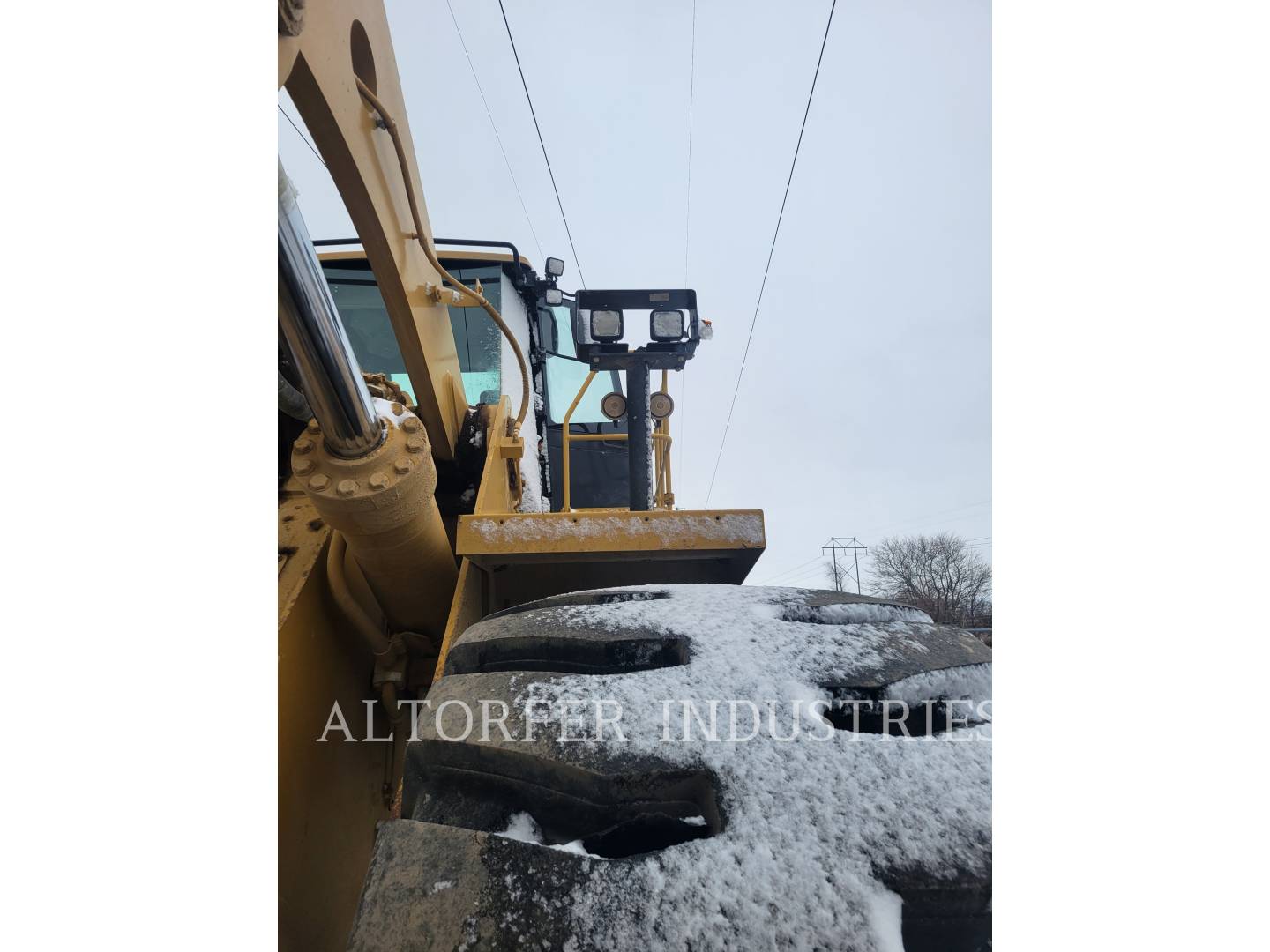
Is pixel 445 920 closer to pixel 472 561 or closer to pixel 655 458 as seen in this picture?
pixel 472 561

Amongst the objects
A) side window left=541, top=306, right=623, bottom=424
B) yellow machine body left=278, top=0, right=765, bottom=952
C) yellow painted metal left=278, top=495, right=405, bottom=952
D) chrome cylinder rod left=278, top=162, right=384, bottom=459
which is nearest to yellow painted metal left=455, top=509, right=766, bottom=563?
yellow machine body left=278, top=0, right=765, bottom=952

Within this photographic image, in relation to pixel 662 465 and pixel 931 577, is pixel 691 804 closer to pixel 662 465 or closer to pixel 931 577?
pixel 662 465

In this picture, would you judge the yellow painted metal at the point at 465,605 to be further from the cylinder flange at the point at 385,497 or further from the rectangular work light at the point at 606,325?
the rectangular work light at the point at 606,325

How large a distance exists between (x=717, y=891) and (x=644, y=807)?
133mm

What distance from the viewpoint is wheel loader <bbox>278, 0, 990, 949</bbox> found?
2.20 feet

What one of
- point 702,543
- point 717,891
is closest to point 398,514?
point 702,543

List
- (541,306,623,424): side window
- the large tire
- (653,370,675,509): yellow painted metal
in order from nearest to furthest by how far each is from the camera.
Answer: the large tire, (653,370,675,509): yellow painted metal, (541,306,623,424): side window

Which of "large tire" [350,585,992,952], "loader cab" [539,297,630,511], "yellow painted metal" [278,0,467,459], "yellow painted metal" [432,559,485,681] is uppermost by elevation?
"loader cab" [539,297,630,511]

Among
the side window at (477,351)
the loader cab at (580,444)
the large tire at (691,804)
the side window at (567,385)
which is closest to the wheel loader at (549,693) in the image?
the large tire at (691,804)

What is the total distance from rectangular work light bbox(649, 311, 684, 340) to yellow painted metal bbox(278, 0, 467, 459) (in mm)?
618

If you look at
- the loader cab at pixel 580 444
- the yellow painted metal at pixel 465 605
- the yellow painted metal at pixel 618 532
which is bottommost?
the yellow painted metal at pixel 465 605

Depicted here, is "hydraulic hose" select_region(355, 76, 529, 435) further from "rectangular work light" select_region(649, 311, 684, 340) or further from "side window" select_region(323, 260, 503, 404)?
"side window" select_region(323, 260, 503, 404)

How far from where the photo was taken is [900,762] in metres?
0.78

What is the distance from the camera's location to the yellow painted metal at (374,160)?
1.20 m
